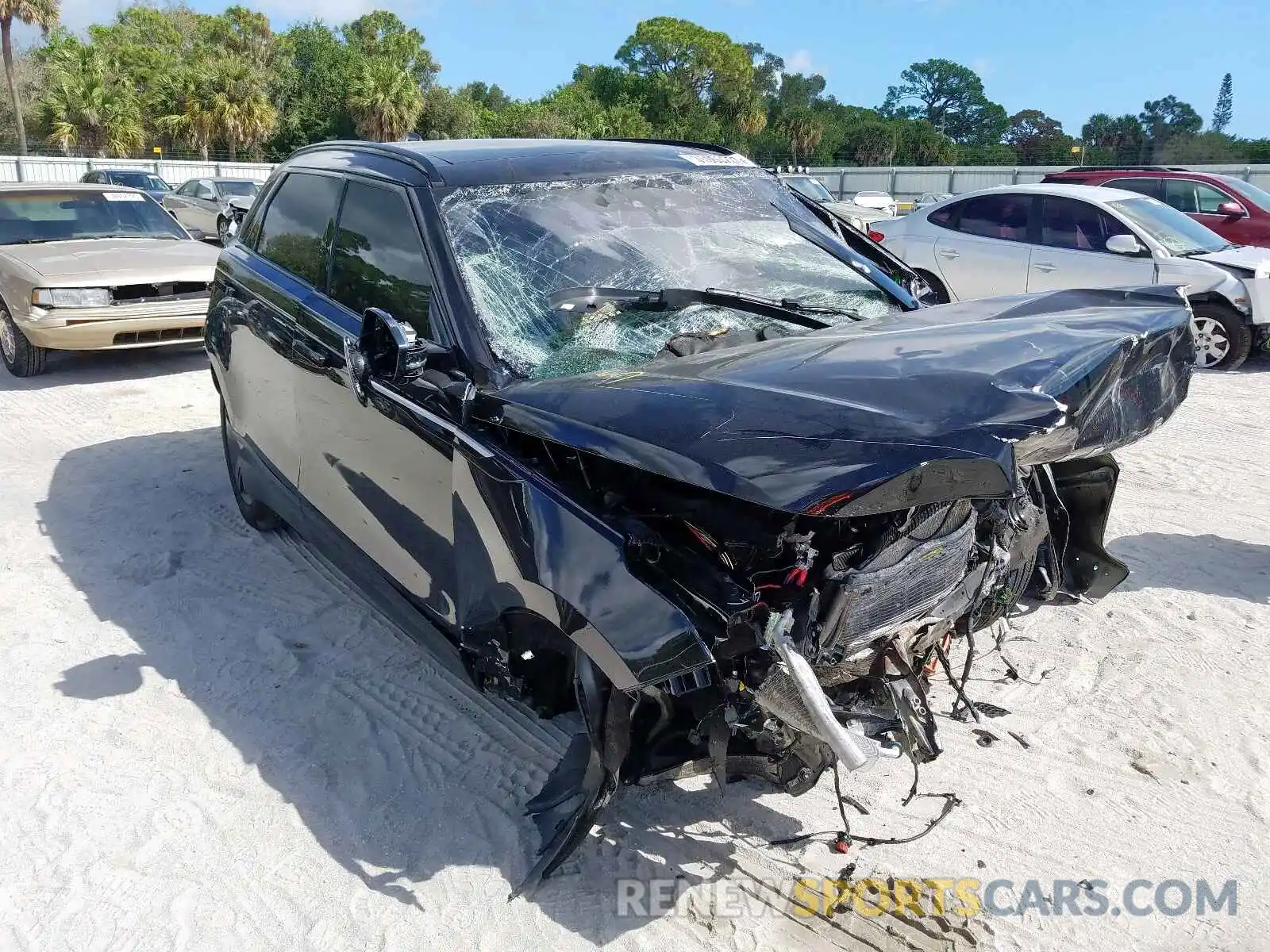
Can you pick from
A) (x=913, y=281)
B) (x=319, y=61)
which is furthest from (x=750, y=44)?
(x=913, y=281)

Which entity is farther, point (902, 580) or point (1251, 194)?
point (1251, 194)

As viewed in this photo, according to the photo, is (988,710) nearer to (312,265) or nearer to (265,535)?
(312,265)

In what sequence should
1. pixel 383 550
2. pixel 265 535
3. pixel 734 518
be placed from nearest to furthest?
1. pixel 734 518
2. pixel 383 550
3. pixel 265 535

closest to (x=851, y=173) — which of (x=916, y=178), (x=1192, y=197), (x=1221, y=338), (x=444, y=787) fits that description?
(x=916, y=178)

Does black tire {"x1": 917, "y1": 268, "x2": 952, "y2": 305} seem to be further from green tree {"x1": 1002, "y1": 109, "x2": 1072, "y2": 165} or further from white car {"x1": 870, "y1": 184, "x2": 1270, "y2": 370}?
green tree {"x1": 1002, "y1": 109, "x2": 1072, "y2": 165}

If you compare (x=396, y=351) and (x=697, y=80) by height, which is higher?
(x=697, y=80)

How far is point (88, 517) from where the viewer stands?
5410mm

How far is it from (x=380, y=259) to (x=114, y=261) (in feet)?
20.2

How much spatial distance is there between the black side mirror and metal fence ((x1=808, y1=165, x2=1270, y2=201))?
28.8 m

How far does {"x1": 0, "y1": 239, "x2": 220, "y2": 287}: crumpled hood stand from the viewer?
26.7 feet

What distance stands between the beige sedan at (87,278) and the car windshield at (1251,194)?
1159 cm

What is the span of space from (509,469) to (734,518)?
636 millimetres

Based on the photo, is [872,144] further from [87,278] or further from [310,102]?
[87,278]

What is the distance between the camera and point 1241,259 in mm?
8945
